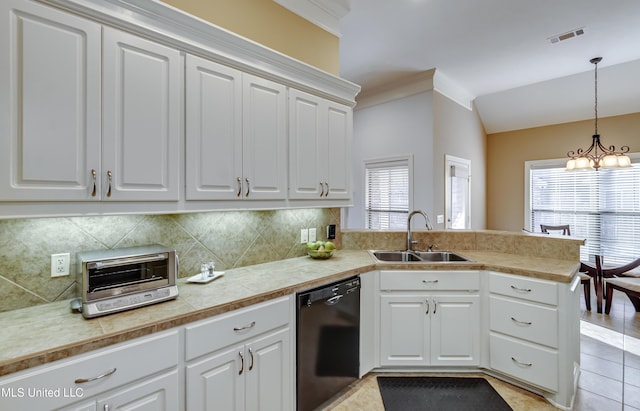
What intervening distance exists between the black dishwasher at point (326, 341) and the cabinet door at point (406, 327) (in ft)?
0.93

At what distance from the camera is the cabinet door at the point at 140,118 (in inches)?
59.7

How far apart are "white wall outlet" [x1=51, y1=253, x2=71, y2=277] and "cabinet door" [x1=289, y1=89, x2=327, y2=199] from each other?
1419 mm

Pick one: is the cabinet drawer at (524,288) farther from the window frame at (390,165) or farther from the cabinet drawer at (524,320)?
the window frame at (390,165)

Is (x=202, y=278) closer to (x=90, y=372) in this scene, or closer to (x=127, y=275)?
(x=127, y=275)

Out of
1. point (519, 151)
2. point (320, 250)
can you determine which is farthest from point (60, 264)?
point (519, 151)

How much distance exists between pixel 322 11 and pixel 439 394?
346 centimetres

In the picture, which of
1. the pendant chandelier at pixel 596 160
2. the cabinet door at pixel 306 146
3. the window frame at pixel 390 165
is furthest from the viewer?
the window frame at pixel 390 165

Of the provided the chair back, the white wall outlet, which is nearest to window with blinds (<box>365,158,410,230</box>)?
the chair back

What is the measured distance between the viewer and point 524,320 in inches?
89.7

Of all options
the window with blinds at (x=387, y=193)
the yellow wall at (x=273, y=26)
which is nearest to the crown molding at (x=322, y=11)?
the yellow wall at (x=273, y=26)

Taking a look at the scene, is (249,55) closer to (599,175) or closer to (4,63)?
(4,63)

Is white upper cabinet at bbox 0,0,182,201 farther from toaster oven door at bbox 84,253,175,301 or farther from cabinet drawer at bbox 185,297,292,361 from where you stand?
cabinet drawer at bbox 185,297,292,361

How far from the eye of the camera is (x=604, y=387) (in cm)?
238

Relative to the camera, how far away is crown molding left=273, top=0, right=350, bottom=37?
271 centimetres
